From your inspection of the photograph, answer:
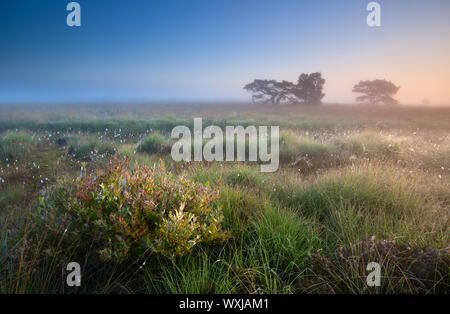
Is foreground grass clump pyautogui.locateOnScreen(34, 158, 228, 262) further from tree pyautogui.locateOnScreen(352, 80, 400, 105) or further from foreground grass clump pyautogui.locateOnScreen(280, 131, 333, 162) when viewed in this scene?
tree pyautogui.locateOnScreen(352, 80, 400, 105)

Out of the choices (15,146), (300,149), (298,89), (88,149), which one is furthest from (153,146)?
(298,89)

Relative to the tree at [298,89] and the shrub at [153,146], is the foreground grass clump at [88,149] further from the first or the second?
the tree at [298,89]

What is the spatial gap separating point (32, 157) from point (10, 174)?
6.35ft

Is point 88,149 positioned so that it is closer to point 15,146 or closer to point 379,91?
point 15,146

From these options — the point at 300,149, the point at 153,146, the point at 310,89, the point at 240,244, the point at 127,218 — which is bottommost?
the point at 240,244

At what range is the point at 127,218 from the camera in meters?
2.70

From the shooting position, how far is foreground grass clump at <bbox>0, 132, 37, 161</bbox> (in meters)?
8.10

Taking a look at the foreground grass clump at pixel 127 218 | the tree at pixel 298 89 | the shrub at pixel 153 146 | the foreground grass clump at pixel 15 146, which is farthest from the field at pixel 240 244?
the tree at pixel 298 89

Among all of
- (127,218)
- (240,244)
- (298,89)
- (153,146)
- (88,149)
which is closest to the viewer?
(127,218)

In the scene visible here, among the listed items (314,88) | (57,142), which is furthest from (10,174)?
(314,88)

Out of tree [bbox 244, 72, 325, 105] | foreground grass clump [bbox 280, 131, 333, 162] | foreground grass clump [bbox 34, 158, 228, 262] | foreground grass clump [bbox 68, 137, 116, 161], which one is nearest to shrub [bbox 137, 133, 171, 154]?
foreground grass clump [bbox 68, 137, 116, 161]

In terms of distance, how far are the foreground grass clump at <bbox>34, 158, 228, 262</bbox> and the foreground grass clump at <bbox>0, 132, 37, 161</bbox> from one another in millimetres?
6553

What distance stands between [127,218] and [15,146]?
28.9 feet
